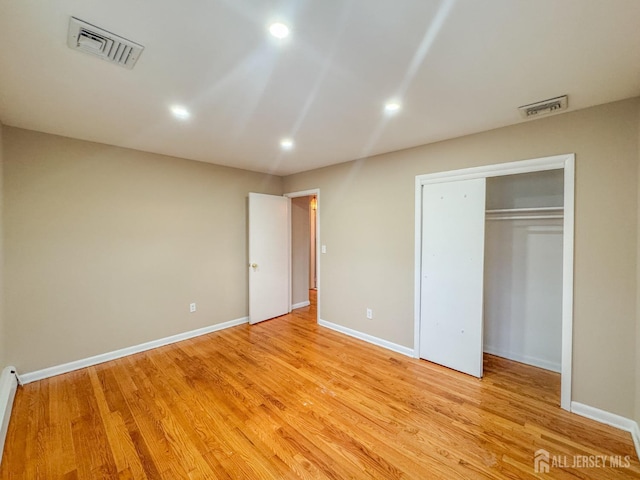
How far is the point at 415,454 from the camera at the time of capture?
1732mm

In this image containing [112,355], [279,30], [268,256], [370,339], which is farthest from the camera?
[268,256]

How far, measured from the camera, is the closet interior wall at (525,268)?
2.79 m

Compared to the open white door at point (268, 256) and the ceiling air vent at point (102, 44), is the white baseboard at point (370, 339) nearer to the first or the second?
the open white door at point (268, 256)

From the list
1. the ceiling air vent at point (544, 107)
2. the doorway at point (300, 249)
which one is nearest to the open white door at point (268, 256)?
the doorway at point (300, 249)

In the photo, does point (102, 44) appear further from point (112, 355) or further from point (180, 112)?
point (112, 355)

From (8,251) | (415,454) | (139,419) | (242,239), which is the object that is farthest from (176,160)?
(415,454)

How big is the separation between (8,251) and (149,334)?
1.56 m

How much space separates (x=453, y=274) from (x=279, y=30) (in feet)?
8.53

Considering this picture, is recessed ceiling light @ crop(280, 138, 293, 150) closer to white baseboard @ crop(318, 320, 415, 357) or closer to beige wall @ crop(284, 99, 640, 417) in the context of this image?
beige wall @ crop(284, 99, 640, 417)

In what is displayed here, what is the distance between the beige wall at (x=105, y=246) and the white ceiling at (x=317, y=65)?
49 cm

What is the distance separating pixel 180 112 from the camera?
217 centimetres

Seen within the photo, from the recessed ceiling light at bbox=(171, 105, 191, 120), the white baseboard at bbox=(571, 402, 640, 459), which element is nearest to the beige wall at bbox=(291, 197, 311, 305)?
the recessed ceiling light at bbox=(171, 105, 191, 120)

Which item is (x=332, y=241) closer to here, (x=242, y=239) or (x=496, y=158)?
(x=242, y=239)

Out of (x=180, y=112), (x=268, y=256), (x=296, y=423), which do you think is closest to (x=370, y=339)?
(x=296, y=423)
